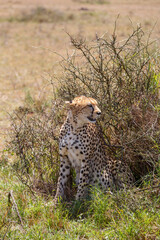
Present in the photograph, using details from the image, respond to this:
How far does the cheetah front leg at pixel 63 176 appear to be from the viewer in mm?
3740

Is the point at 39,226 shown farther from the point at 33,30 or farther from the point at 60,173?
the point at 33,30

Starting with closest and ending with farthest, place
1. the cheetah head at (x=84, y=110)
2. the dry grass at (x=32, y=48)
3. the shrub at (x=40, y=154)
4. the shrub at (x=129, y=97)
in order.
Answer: the cheetah head at (x=84, y=110), the shrub at (x=129, y=97), the shrub at (x=40, y=154), the dry grass at (x=32, y=48)

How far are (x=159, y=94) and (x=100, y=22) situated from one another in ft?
51.2

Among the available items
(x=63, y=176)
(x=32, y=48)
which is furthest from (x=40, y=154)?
(x=32, y=48)

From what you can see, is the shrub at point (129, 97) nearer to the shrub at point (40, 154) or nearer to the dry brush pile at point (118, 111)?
the dry brush pile at point (118, 111)

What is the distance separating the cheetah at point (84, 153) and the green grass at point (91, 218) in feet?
0.54

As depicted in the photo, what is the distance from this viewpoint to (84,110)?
3475mm

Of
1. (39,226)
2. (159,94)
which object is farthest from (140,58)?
(39,226)

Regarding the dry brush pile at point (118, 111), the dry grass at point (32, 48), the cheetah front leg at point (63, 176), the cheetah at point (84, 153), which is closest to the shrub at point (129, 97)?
the dry brush pile at point (118, 111)

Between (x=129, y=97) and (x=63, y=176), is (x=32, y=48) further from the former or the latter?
(x=63, y=176)

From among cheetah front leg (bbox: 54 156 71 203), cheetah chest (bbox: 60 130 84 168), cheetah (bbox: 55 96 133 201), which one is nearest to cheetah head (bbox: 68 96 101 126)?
cheetah (bbox: 55 96 133 201)

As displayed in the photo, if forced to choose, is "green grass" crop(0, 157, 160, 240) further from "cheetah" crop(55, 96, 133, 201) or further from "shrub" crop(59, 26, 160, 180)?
"shrub" crop(59, 26, 160, 180)

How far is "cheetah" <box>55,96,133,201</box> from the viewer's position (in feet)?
11.5

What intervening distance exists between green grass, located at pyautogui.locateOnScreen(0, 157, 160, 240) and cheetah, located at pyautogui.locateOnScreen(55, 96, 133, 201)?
164 mm
